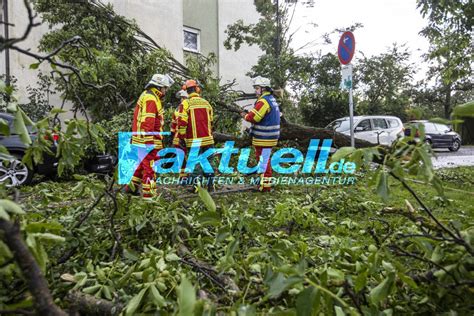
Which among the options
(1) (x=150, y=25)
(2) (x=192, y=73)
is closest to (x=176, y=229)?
(2) (x=192, y=73)

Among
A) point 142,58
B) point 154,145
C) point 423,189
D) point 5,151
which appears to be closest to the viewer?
point 5,151

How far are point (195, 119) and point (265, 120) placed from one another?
1326mm

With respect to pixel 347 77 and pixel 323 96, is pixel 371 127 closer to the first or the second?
pixel 323 96

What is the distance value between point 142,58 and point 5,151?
25.1 ft

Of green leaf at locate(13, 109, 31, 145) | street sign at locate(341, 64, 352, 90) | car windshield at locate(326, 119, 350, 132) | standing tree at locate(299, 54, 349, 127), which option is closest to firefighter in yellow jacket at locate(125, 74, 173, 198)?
street sign at locate(341, 64, 352, 90)

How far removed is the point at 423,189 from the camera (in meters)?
5.96

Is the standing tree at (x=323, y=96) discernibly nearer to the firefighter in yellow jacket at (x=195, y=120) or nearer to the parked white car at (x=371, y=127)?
the parked white car at (x=371, y=127)

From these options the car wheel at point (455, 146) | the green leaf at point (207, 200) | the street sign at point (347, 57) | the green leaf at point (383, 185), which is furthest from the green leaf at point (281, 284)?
the car wheel at point (455, 146)

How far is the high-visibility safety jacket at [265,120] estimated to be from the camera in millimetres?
6703

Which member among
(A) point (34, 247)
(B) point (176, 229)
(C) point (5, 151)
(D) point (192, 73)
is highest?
(D) point (192, 73)

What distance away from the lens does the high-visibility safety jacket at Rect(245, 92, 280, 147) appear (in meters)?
6.70

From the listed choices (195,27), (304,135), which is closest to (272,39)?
(195,27)

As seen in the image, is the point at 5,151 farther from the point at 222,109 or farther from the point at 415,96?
the point at 415,96

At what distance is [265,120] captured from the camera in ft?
22.4
